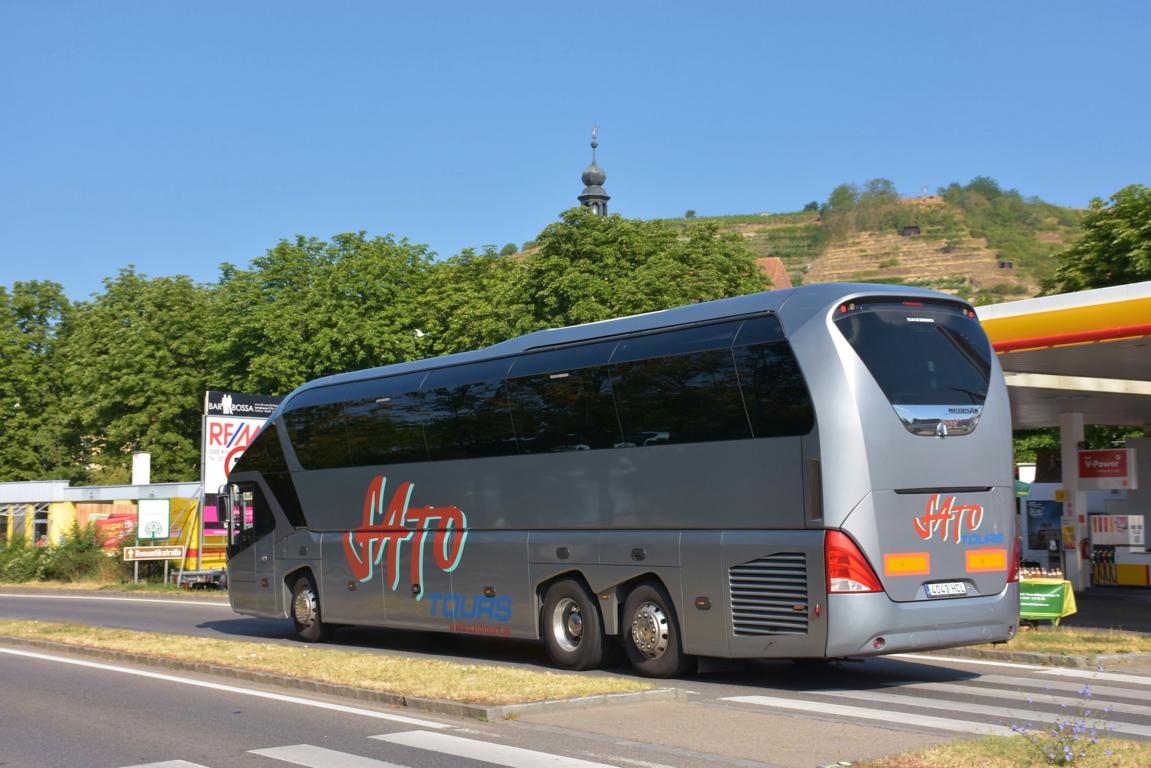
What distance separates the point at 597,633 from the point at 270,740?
5.36 meters

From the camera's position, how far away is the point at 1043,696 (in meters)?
12.1

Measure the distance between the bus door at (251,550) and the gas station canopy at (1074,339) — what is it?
1169 centimetres

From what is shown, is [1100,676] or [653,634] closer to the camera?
[653,634]

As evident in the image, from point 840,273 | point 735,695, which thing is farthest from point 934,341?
point 840,273

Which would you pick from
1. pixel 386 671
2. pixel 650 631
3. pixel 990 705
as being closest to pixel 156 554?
pixel 386 671

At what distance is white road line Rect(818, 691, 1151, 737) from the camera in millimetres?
10125

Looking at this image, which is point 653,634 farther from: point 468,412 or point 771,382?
point 468,412

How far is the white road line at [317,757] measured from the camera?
8.66 meters

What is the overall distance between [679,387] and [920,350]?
2.48m

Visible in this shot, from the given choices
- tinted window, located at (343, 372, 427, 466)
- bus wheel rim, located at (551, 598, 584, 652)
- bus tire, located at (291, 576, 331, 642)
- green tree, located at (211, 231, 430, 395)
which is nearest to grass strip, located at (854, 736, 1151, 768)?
bus wheel rim, located at (551, 598, 584, 652)

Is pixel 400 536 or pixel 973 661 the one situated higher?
pixel 400 536

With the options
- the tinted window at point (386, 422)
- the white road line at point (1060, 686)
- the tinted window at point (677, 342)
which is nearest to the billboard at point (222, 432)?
the tinted window at point (386, 422)

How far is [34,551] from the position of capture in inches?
1732

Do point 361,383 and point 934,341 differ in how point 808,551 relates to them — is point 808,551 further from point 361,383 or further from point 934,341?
point 361,383
